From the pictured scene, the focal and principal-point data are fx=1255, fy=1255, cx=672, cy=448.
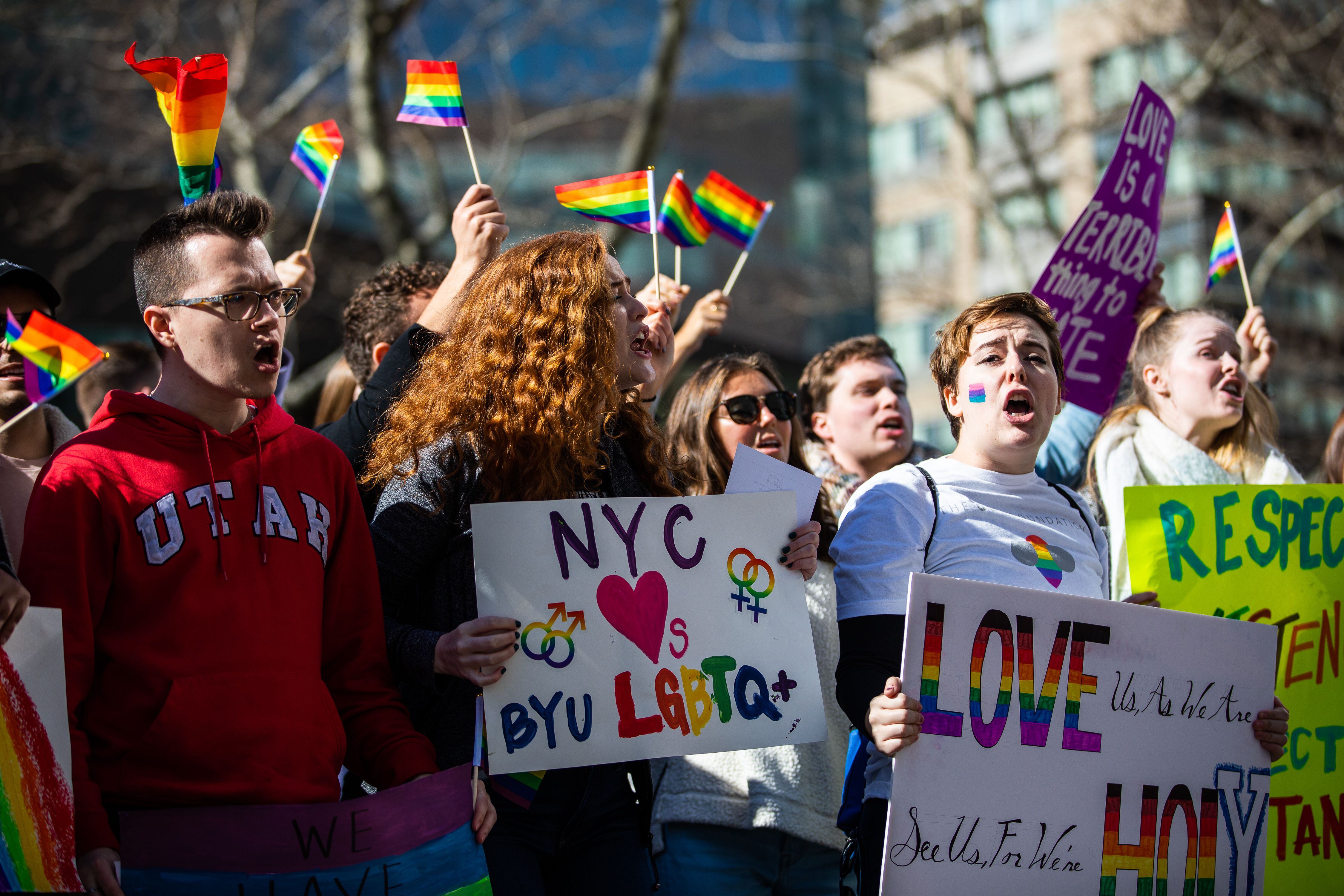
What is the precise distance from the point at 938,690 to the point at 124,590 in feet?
5.16

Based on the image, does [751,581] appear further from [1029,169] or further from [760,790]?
[1029,169]

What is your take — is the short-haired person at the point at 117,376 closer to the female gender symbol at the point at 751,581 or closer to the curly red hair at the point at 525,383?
the curly red hair at the point at 525,383

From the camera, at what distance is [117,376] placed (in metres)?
4.55

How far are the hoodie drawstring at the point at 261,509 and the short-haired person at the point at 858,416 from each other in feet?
6.63

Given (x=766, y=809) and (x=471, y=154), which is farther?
(x=471, y=154)

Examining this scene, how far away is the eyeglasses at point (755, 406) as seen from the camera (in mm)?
3840

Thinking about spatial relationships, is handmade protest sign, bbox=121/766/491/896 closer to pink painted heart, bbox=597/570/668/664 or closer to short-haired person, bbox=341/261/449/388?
pink painted heart, bbox=597/570/668/664

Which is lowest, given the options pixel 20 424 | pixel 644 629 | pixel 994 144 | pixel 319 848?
pixel 319 848

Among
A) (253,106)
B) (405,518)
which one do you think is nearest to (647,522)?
(405,518)

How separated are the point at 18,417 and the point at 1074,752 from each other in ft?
8.29

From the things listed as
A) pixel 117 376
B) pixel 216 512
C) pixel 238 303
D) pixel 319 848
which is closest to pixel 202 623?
pixel 216 512

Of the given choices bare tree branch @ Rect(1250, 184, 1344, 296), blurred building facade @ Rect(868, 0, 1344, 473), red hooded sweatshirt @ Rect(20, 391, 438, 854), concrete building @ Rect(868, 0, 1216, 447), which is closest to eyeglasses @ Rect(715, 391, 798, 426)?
red hooded sweatshirt @ Rect(20, 391, 438, 854)

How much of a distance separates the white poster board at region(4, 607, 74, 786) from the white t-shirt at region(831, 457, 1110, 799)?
1502 millimetres

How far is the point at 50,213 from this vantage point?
11031 mm
